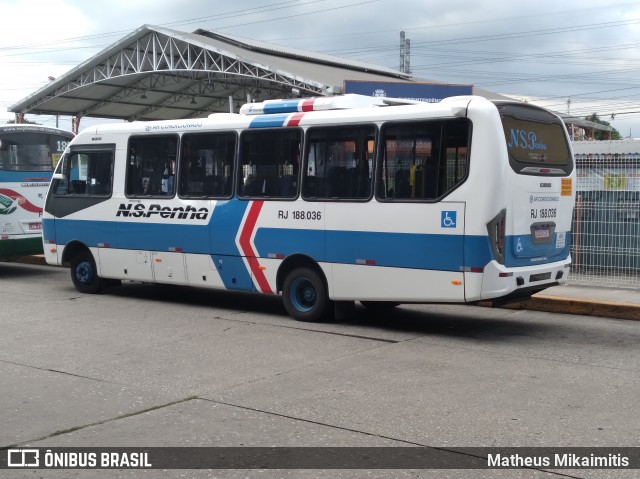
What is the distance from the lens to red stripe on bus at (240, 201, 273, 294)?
38.8 feet

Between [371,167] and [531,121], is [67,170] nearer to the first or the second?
[371,167]

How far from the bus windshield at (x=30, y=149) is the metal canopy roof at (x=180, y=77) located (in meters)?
9.18

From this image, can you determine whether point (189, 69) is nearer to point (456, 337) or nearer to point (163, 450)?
point (456, 337)


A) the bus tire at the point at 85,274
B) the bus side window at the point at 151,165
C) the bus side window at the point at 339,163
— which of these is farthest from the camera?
the bus tire at the point at 85,274

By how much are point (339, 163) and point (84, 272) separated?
18.8ft

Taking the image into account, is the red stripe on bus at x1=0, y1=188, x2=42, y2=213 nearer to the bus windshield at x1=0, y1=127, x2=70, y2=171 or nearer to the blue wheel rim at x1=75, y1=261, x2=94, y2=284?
the bus windshield at x1=0, y1=127, x2=70, y2=171

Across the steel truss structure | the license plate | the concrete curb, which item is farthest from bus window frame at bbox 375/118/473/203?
the steel truss structure

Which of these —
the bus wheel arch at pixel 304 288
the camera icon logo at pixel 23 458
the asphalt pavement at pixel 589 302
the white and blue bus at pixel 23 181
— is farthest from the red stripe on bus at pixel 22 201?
the camera icon logo at pixel 23 458

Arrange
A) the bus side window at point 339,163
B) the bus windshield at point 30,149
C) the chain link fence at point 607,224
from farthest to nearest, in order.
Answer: the bus windshield at point 30,149
the chain link fence at point 607,224
the bus side window at point 339,163

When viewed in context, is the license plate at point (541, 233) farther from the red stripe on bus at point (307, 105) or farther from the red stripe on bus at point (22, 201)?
the red stripe on bus at point (22, 201)

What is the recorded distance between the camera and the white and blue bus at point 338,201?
32.1 feet

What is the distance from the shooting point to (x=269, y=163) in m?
11.8

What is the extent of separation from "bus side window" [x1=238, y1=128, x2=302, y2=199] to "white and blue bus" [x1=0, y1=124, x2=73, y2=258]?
740cm

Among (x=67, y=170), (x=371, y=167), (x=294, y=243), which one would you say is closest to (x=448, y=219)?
(x=371, y=167)
